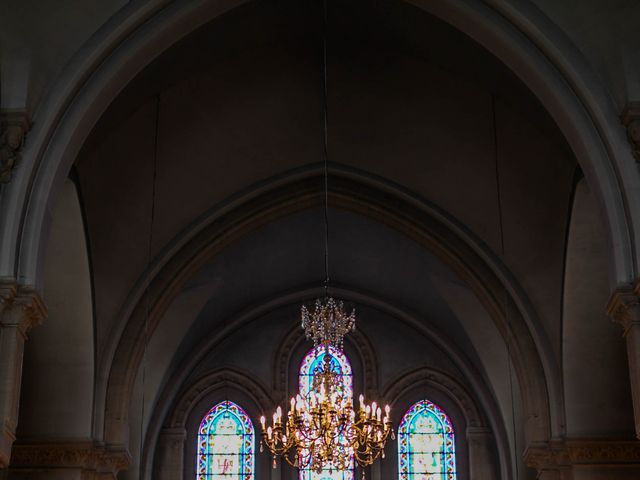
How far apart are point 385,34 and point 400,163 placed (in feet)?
8.55

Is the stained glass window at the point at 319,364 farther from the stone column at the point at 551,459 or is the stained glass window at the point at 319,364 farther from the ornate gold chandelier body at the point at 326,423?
the ornate gold chandelier body at the point at 326,423

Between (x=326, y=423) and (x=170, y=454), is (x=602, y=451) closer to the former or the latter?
(x=326, y=423)

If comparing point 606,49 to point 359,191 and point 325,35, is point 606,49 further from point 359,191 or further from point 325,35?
point 359,191

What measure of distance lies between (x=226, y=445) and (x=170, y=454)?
1.08m

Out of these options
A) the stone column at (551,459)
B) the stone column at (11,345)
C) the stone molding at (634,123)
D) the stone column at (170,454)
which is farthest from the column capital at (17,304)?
the stone column at (170,454)

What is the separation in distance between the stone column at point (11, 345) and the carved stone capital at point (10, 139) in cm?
113

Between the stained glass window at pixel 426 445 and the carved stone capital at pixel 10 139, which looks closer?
the carved stone capital at pixel 10 139

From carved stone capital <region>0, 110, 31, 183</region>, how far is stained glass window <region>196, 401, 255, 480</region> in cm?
1206

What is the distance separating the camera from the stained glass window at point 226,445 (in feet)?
71.4

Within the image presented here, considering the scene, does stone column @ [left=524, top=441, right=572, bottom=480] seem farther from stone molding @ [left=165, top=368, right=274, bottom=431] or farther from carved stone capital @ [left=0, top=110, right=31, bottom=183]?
carved stone capital @ [left=0, top=110, right=31, bottom=183]

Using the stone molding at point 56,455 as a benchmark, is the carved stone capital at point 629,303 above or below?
above

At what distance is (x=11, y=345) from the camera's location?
1034cm

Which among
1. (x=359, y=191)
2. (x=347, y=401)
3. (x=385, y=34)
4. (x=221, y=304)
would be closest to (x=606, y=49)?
(x=385, y=34)

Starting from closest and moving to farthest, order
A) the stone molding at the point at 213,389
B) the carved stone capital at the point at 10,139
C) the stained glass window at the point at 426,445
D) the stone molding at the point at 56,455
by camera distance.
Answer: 1. the carved stone capital at the point at 10,139
2. the stone molding at the point at 56,455
3. the stained glass window at the point at 426,445
4. the stone molding at the point at 213,389
